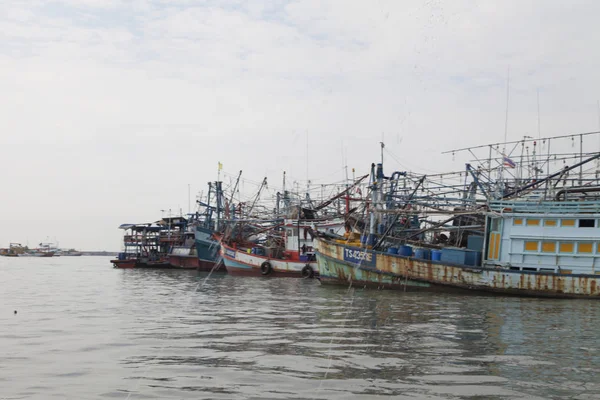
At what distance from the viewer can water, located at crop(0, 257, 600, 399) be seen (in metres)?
9.30

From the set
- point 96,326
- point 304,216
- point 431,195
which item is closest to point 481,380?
point 96,326

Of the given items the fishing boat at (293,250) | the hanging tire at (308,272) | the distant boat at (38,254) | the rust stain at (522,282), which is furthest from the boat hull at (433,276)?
the distant boat at (38,254)

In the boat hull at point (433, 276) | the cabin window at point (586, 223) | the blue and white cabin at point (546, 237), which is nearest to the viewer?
the boat hull at point (433, 276)

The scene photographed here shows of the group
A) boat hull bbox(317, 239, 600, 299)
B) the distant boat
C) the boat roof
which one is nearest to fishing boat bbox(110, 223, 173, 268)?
the boat roof

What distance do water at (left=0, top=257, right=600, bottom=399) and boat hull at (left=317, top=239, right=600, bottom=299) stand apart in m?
4.39

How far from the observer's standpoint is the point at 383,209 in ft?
111

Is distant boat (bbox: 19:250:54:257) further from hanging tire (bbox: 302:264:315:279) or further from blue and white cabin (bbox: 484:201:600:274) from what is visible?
blue and white cabin (bbox: 484:201:600:274)

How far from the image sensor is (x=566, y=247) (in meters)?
27.1

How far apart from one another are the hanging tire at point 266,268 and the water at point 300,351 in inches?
1001

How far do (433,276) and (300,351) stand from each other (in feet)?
58.4

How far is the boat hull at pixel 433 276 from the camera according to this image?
86.6 ft

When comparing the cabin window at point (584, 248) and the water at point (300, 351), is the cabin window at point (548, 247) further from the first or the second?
the water at point (300, 351)

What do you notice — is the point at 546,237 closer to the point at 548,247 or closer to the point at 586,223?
the point at 548,247

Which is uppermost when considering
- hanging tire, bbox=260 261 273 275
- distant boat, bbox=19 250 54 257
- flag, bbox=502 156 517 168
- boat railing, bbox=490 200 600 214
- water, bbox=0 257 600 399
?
flag, bbox=502 156 517 168
